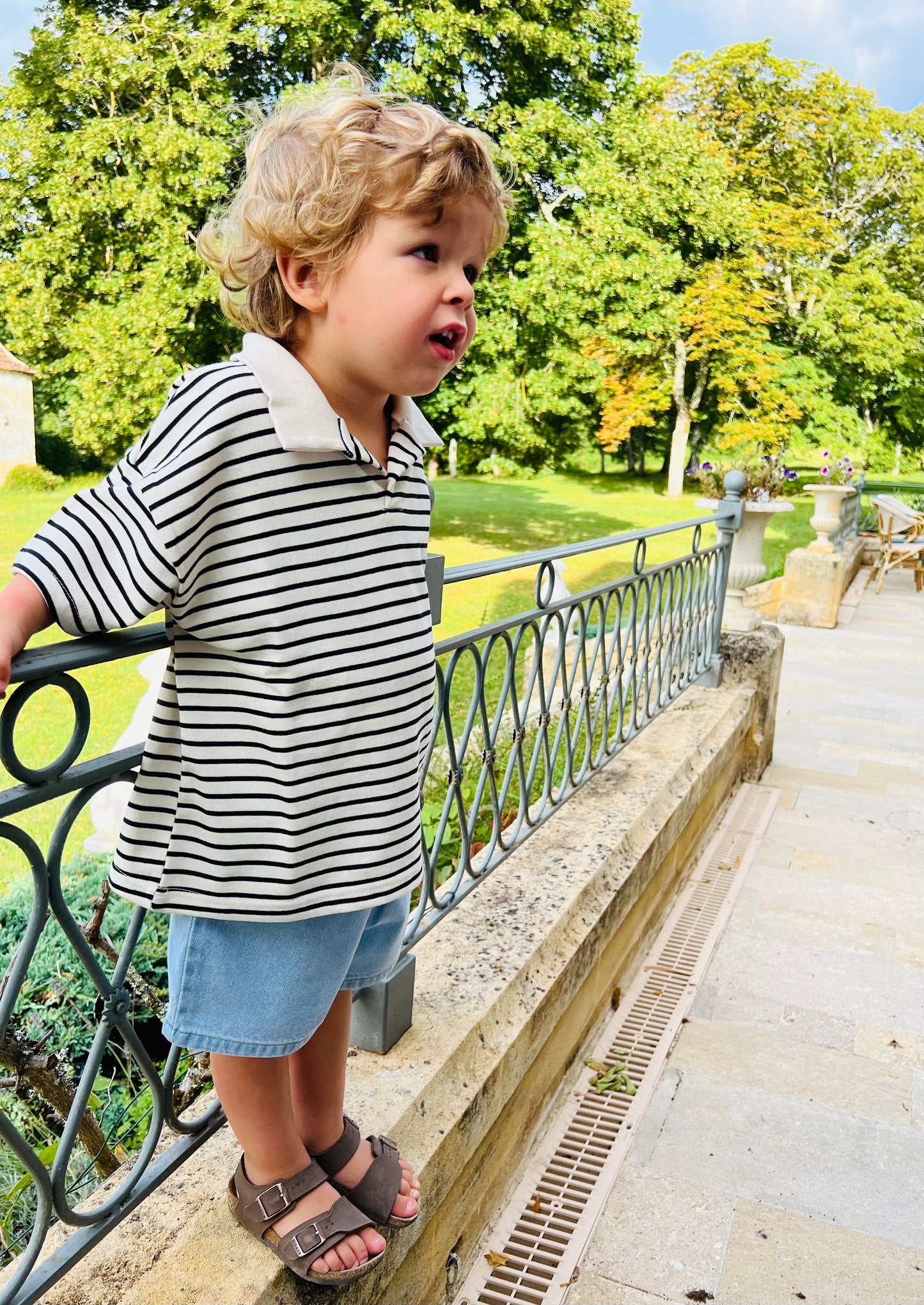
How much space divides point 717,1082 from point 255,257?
2141 mm

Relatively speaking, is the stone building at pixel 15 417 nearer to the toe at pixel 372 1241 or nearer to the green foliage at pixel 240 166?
the green foliage at pixel 240 166

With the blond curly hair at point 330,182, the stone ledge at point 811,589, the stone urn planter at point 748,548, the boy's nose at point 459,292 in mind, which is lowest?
the stone ledge at point 811,589

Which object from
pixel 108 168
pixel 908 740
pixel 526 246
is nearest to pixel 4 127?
pixel 108 168

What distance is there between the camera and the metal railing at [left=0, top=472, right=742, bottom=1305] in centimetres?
102

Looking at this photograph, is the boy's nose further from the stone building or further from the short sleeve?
the stone building

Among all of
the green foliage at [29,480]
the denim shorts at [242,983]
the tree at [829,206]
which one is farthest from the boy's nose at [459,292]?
the tree at [829,206]

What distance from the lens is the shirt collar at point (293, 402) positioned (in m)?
1.00

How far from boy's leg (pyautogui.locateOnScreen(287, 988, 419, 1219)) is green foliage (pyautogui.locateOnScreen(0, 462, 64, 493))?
22443 mm

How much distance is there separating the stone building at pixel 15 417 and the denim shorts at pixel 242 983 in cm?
1990

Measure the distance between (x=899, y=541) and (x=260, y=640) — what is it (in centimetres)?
A: 1213

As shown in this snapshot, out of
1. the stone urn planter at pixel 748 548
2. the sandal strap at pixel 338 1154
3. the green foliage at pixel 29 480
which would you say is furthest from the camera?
the green foliage at pixel 29 480

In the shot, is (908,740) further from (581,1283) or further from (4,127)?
(4,127)

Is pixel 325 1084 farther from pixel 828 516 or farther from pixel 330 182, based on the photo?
pixel 828 516

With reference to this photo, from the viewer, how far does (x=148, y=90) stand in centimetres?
1423
